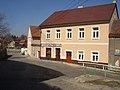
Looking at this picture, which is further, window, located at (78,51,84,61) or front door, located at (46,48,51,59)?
front door, located at (46,48,51,59)

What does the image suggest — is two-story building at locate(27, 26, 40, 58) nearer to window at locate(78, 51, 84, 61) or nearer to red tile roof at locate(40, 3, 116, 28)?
red tile roof at locate(40, 3, 116, 28)

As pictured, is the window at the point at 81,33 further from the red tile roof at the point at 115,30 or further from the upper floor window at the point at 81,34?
the red tile roof at the point at 115,30

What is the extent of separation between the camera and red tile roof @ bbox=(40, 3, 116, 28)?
33.3 metres

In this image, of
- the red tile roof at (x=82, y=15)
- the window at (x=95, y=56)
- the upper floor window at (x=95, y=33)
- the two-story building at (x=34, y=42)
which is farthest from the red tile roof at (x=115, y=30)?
the two-story building at (x=34, y=42)

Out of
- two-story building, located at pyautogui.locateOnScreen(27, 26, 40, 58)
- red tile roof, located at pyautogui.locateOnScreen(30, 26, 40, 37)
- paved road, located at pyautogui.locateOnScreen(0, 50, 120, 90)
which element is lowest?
paved road, located at pyautogui.locateOnScreen(0, 50, 120, 90)

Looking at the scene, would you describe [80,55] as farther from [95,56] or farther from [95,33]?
[95,33]

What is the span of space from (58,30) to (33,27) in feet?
66.5

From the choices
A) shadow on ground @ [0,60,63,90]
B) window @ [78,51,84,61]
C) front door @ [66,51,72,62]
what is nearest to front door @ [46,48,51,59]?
front door @ [66,51,72,62]

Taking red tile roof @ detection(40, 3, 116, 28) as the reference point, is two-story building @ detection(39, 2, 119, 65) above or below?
below

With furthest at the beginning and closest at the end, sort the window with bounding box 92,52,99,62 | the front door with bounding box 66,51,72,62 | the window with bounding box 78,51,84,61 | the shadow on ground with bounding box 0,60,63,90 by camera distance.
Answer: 1. the front door with bounding box 66,51,72,62
2. the window with bounding box 78,51,84,61
3. the window with bounding box 92,52,99,62
4. the shadow on ground with bounding box 0,60,63,90

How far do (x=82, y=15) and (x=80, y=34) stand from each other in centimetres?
379

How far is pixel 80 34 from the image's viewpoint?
1388 inches

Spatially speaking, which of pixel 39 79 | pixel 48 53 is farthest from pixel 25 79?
pixel 48 53

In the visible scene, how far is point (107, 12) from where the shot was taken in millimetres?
33375
